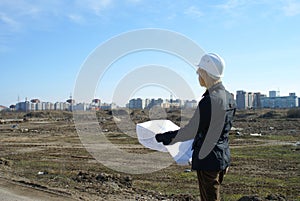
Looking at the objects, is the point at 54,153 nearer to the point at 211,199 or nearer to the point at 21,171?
the point at 21,171

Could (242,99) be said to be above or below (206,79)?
above

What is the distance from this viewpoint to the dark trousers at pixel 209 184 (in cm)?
376

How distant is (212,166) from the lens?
3.67 meters

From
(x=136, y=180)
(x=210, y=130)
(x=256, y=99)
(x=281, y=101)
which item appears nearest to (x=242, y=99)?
(x=256, y=99)

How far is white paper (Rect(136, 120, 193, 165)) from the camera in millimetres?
4178

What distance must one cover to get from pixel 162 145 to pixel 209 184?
0.75m

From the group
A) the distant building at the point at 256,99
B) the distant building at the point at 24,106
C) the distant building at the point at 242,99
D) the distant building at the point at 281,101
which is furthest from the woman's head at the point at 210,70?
the distant building at the point at 24,106

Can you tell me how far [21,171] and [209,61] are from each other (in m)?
12.5

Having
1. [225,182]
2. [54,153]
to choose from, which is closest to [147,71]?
[225,182]

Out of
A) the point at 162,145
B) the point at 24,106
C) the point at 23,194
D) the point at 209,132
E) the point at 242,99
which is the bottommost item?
the point at 23,194

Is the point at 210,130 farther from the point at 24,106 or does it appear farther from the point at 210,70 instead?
the point at 24,106

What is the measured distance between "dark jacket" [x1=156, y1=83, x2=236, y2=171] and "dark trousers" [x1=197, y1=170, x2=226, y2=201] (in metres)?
0.09

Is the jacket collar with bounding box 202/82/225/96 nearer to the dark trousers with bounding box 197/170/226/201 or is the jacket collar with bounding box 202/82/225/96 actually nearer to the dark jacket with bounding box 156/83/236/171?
the dark jacket with bounding box 156/83/236/171

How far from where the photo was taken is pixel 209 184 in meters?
3.80
